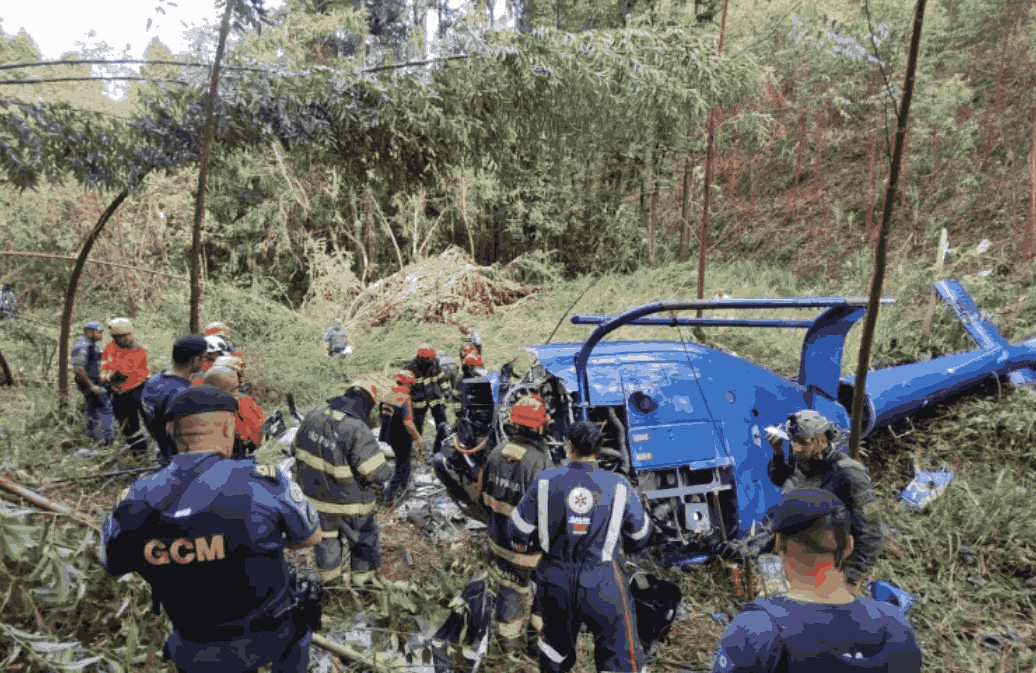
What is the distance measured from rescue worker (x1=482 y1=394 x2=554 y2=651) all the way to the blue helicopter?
865 millimetres

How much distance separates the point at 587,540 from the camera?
2.50 metres

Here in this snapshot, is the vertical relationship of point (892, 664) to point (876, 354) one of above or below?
above

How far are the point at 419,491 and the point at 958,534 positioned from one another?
14.1 feet

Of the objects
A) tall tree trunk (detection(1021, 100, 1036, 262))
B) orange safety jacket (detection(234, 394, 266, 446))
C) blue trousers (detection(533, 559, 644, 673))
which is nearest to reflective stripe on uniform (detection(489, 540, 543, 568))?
blue trousers (detection(533, 559, 644, 673))

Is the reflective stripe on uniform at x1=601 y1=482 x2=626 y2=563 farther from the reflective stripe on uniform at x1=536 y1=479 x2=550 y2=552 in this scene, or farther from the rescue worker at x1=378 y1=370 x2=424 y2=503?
the rescue worker at x1=378 y1=370 x2=424 y2=503

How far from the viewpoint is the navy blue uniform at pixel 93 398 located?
225 inches

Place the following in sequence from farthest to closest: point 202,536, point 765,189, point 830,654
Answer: point 765,189
point 202,536
point 830,654

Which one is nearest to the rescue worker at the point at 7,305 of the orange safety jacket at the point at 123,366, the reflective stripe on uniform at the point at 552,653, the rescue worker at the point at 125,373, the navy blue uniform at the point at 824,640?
the rescue worker at the point at 125,373

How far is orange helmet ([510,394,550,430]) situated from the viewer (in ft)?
9.89

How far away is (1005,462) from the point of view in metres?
4.90

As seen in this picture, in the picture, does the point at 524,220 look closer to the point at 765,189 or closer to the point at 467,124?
the point at 765,189

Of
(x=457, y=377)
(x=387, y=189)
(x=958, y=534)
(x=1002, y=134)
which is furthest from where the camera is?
(x=1002, y=134)

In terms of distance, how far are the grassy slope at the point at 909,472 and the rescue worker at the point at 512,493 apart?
1.33 feet

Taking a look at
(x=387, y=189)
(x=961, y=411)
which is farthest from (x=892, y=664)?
(x=961, y=411)
